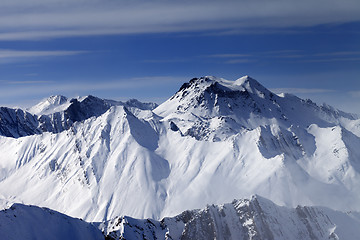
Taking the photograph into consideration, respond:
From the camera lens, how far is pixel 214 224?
502 ft

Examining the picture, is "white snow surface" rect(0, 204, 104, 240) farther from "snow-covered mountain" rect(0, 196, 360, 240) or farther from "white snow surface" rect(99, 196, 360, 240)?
"white snow surface" rect(99, 196, 360, 240)

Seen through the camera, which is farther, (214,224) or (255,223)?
(255,223)

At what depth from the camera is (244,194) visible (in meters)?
198

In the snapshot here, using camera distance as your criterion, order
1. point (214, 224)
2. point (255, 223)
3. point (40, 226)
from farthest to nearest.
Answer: point (255, 223) → point (214, 224) → point (40, 226)

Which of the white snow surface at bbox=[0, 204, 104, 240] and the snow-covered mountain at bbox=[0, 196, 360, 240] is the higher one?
the snow-covered mountain at bbox=[0, 196, 360, 240]

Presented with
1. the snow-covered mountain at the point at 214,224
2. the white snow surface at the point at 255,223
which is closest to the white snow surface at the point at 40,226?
the snow-covered mountain at the point at 214,224

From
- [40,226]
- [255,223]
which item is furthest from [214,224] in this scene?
[40,226]

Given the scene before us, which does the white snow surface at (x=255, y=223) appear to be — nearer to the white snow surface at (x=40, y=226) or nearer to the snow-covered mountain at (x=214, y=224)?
the snow-covered mountain at (x=214, y=224)

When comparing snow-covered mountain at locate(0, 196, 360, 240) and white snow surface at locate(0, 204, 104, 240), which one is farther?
snow-covered mountain at locate(0, 196, 360, 240)

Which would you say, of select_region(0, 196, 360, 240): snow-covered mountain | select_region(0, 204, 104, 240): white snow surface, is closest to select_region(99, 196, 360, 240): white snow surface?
select_region(0, 196, 360, 240): snow-covered mountain

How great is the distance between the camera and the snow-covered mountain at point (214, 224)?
11669 centimetres

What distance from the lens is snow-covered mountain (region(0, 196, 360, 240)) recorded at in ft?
383

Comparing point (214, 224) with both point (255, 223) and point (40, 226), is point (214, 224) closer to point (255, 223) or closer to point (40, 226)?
point (255, 223)

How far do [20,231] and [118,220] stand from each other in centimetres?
2896
